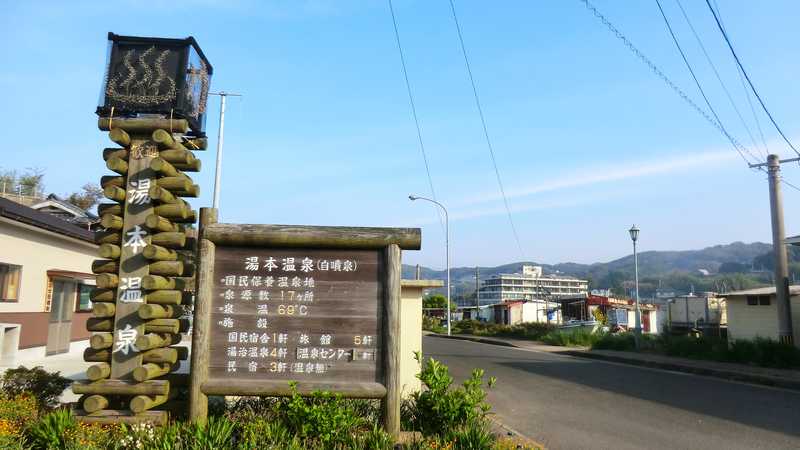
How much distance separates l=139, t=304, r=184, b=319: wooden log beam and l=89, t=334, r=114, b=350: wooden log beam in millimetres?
562

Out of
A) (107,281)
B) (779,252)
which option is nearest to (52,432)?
(107,281)

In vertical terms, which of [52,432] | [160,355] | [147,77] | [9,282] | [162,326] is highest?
[147,77]

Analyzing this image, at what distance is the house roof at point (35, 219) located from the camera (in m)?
14.5

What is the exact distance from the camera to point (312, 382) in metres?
6.70

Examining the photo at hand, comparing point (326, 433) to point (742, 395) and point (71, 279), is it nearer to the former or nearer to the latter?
point (742, 395)

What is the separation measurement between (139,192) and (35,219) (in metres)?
10.6

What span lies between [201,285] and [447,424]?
3.20 m

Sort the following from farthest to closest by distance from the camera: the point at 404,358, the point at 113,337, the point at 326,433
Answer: the point at 404,358 → the point at 113,337 → the point at 326,433

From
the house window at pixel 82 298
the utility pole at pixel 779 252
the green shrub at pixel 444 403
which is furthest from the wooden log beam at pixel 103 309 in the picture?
the utility pole at pixel 779 252

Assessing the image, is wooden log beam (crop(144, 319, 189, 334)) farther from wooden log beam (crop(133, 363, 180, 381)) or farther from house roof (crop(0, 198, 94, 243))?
house roof (crop(0, 198, 94, 243))

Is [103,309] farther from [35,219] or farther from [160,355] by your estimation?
[35,219]

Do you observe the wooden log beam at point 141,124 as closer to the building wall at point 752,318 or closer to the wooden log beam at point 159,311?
the wooden log beam at point 159,311

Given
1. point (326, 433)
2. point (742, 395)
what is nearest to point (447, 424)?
point (326, 433)

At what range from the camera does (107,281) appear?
7168mm
